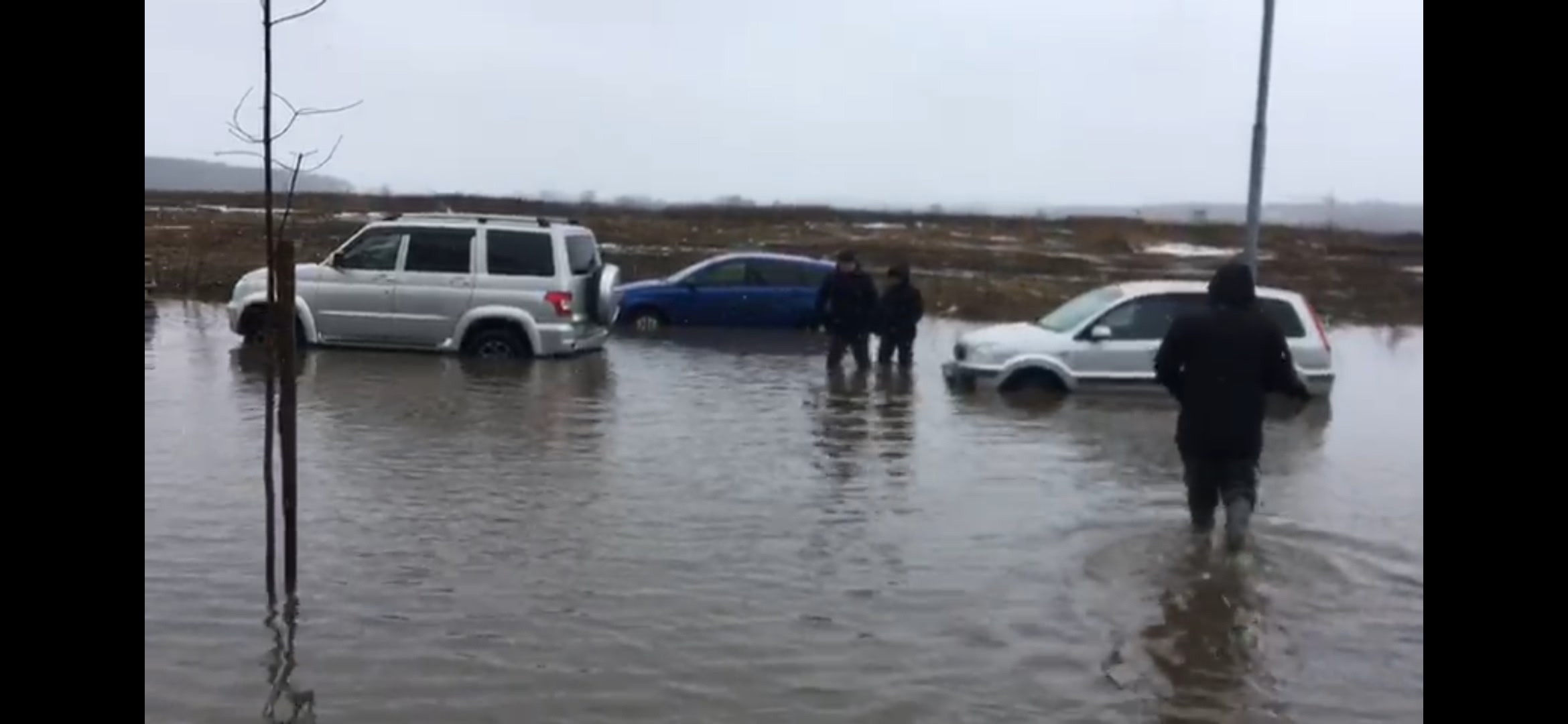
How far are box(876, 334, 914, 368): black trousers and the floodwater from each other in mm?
2902

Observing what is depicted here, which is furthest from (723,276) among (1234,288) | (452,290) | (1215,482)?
(1234,288)

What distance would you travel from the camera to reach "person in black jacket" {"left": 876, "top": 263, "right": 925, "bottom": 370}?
1791cm

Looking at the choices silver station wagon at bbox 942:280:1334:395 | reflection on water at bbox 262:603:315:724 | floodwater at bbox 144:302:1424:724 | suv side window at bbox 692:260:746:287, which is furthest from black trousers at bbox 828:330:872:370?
reflection on water at bbox 262:603:315:724

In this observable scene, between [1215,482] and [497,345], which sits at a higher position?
[497,345]

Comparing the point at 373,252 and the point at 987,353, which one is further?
the point at 373,252

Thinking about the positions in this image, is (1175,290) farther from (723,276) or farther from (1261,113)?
(723,276)

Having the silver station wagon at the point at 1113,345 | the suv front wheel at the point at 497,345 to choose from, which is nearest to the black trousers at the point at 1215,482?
the silver station wagon at the point at 1113,345

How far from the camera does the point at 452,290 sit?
58.0 ft

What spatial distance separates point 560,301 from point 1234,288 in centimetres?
1024
